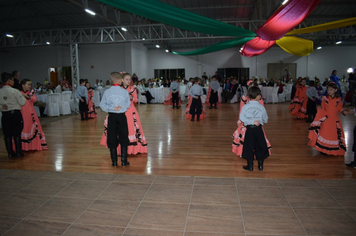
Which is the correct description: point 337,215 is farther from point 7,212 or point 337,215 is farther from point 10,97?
point 10,97

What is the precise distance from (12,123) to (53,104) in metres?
5.25

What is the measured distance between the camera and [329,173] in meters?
3.54

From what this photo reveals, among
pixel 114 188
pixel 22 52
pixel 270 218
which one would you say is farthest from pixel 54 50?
pixel 270 218

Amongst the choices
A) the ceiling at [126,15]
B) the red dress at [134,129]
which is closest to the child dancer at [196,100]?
the red dress at [134,129]

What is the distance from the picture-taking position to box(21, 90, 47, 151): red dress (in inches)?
180

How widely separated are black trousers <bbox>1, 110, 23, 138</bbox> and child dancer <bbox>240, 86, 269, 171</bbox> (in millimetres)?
3325

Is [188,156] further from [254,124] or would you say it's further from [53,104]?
[53,104]

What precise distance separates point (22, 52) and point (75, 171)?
51.6 ft

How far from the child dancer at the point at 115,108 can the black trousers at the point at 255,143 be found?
1.59 meters

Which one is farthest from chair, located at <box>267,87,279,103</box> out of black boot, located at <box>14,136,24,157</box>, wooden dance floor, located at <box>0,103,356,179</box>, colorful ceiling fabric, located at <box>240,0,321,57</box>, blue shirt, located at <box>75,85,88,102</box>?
black boot, located at <box>14,136,24,157</box>

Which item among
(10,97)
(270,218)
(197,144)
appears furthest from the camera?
(197,144)

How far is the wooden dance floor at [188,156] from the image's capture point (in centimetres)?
368

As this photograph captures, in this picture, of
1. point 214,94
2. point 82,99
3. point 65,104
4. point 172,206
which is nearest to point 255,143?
point 172,206

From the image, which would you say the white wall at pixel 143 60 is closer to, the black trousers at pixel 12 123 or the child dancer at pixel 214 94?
the child dancer at pixel 214 94
